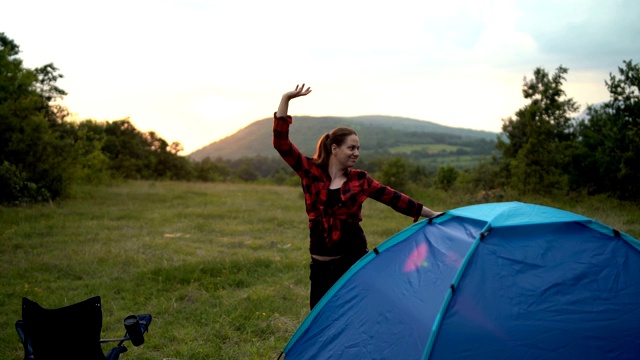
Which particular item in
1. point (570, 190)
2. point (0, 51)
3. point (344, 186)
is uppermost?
point (0, 51)

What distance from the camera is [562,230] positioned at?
3414 mm

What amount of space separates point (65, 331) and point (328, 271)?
6.48ft

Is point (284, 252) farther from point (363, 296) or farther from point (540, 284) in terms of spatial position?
point (540, 284)

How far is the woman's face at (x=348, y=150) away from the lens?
383 centimetres

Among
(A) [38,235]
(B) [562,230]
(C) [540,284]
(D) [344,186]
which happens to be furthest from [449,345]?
(A) [38,235]

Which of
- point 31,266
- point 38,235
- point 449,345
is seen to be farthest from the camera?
point 38,235

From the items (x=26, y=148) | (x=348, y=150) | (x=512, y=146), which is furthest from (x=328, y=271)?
(x=512, y=146)

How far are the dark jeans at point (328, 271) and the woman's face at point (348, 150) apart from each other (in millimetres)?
785

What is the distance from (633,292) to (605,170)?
1683cm

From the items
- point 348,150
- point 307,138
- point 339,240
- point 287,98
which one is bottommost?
point 339,240

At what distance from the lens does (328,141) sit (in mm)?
3932

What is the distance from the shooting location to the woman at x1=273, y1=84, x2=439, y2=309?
3.84 m

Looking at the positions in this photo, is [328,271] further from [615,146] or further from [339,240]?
[615,146]

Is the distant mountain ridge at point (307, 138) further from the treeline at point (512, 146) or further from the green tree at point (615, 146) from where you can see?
the green tree at point (615, 146)
